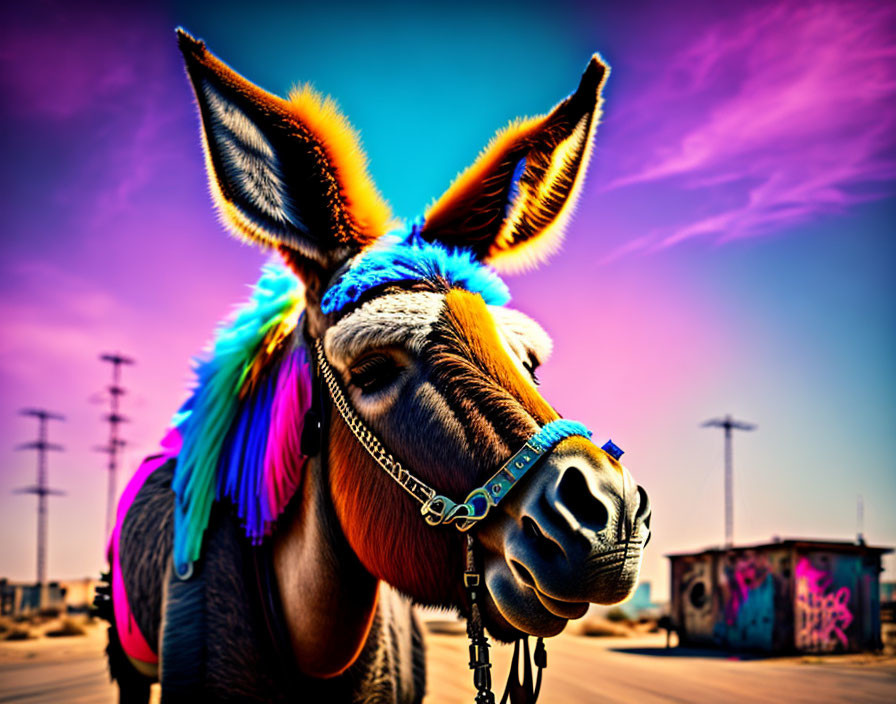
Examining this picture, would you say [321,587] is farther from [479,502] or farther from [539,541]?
[539,541]

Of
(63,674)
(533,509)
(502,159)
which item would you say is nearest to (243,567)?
(533,509)

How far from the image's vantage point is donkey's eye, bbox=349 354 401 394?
204 centimetres

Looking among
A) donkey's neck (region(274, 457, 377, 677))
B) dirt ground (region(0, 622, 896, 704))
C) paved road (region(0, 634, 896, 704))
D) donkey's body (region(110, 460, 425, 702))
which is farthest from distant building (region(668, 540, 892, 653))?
donkey's neck (region(274, 457, 377, 677))

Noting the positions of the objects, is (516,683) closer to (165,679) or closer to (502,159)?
(165,679)

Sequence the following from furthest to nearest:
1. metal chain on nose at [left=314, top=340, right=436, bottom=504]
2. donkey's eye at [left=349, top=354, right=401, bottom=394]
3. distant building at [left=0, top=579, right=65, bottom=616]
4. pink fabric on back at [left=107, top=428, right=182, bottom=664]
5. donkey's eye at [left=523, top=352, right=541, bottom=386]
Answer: distant building at [left=0, top=579, right=65, bottom=616] < pink fabric on back at [left=107, top=428, right=182, bottom=664] < donkey's eye at [left=523, top=352, right=541, bottom=386] < donkey's eye at [left=349, top=354, right=401, bottom=394] < metal chain on nose at [left=314, top=340, right=436, bottom=504]

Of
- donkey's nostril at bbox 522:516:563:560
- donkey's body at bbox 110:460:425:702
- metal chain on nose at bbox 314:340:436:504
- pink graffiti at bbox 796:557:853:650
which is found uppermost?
metal chain on nose at bbox 314:340:436:504

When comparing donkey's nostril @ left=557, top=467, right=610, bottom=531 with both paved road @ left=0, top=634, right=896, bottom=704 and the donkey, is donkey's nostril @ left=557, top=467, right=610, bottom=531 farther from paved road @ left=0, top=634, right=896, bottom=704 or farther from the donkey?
paved road @ left=0, top=634, right=896, bottom=704

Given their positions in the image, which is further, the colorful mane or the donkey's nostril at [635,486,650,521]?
the colorful mane

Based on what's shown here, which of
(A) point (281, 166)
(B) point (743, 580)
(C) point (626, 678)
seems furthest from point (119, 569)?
(B) point (743, 580)

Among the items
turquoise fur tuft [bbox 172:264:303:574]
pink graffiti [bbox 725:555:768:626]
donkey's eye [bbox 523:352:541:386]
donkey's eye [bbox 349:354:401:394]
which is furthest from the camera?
pink graffiti [bbox 725:555:768:626]

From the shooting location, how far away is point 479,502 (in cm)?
172

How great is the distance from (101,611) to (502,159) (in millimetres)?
2902

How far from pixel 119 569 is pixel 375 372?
1.65 meters

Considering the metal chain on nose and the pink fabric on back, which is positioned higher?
the metal chain on nose
